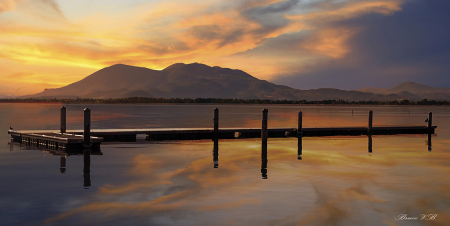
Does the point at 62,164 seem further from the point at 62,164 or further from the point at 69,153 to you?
the point at 69,153

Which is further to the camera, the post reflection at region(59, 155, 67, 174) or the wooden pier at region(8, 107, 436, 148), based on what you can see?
the wooden pier at region(8, 107, 436, 148)

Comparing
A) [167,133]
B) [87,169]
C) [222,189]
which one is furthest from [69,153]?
[222,189]

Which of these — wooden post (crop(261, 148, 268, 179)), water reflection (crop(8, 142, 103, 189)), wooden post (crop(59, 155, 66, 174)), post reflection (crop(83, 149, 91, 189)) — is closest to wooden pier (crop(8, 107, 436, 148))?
water reflection (crop(8, 142, 103, 189))

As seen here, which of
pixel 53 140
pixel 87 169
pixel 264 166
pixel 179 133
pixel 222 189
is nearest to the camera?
pixel 222 189

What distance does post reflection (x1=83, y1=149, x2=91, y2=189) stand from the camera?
14.6 m

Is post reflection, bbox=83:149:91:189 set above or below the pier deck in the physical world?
below

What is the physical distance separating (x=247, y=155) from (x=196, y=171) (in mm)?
5590

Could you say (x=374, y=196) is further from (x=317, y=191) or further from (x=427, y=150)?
(x=427, y=150)

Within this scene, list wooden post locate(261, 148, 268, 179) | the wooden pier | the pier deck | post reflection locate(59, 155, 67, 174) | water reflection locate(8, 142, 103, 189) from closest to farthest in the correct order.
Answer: water reflection locate(8, 142, 103, 189) → wooden post locate(261, 148, 268, 179) → post reflection locate(59, 155, 67, 174) → the wooden pier → the pier deck

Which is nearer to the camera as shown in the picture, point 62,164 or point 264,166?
point 264,166

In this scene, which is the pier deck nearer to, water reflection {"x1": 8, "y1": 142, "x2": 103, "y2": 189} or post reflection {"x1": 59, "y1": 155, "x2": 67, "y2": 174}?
water reflection {"x1": 8, "y1": 142, "x2": 103, "y2": 189}

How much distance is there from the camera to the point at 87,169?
1741 cm

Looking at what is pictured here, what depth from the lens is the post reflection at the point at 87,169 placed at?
14616 mm

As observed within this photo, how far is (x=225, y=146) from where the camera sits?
26.8 meters
